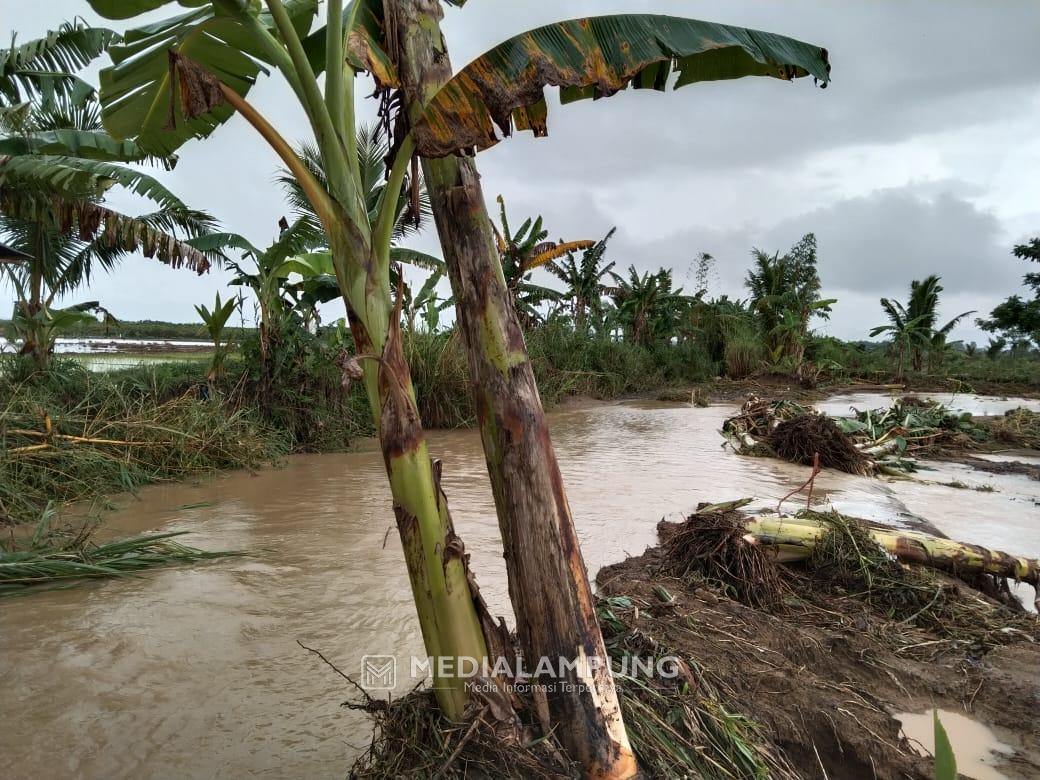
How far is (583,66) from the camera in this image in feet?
6.27

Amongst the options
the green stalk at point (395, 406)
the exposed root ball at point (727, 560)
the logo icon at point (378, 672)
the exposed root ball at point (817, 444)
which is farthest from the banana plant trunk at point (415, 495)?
the exposed root ball at point (817, 444)

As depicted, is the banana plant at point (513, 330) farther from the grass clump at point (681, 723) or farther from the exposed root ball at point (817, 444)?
the exposed root ball at point (817, 444)

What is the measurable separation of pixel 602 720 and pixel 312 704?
49.5 inches

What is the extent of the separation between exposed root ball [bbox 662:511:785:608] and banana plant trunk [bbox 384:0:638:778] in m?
1.64

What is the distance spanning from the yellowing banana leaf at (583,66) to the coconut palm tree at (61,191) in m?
6.64

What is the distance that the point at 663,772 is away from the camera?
1.76m

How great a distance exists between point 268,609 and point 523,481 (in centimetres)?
218

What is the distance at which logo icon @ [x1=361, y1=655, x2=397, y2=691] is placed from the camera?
101 inches

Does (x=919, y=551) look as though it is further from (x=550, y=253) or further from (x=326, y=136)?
(x=550, y=253)

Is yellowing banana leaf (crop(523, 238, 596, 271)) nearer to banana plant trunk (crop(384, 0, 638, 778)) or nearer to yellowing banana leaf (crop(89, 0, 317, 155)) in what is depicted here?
yellowing banana leaf (crop(89, 0, 317, 155))

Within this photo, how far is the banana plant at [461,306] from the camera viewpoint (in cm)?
173

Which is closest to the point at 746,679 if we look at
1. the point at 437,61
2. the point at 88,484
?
the point at 437,61

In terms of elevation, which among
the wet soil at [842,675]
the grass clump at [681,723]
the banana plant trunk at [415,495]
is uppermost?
the banana plant trunk at [415,495]

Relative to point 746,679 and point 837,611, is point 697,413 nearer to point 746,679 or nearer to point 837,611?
point 837,611
